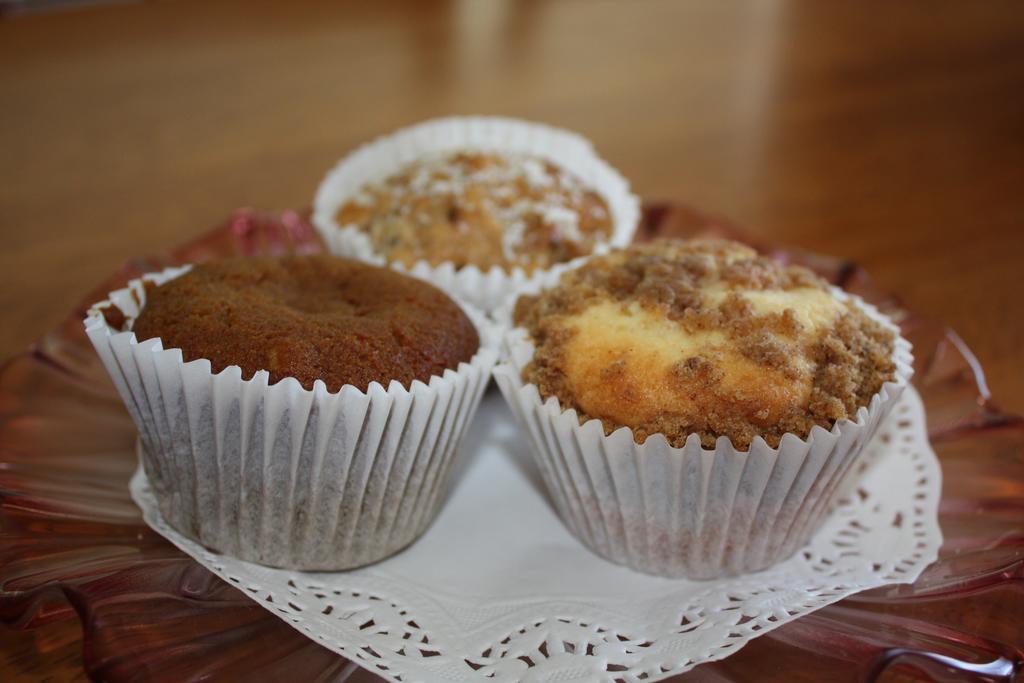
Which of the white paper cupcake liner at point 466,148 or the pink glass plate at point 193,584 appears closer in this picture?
the pink glass plate at point 193,584

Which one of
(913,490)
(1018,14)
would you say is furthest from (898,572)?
(1018,14)

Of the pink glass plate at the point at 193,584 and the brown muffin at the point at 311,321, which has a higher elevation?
the brown muffin at the point at 311,321

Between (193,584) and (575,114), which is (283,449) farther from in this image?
(575,114)

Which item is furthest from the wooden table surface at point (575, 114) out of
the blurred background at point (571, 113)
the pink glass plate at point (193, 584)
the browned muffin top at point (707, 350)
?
the browned muffin top at point (707, 350)

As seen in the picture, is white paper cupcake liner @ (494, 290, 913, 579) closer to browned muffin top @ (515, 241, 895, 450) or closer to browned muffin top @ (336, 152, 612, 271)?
browned muffin top @ (515, 241, 895, 450)

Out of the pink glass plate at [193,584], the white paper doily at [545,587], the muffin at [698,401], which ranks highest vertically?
the muffin at [698,401]

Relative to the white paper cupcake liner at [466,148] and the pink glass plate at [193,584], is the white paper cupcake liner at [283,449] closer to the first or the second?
the pink glass plate at [193,584]
